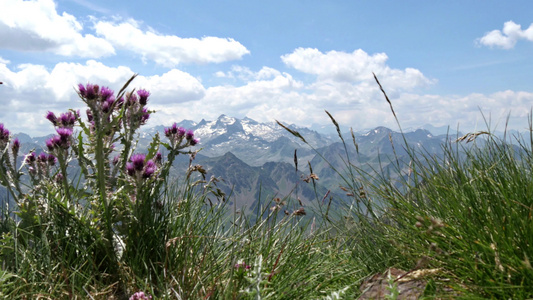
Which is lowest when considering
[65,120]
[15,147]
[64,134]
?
[15,147]

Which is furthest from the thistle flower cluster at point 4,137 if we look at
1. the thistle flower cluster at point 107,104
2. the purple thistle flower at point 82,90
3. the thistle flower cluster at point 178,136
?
the thistle flower cluster at point 178,136

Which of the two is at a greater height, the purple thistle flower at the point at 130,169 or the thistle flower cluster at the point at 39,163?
the purple thistle flower at the point at 130,169

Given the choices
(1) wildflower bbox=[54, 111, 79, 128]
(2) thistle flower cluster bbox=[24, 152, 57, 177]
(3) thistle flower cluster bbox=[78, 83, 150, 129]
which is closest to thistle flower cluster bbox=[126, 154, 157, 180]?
(3) thistle flower cluster bbox=[78, 83, 150, 129]

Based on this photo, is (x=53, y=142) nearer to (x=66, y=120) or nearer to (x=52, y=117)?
(x=66, y=120)

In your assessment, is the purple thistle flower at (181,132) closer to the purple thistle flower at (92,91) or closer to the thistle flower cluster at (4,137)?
the purple thistle flower at (92,91)

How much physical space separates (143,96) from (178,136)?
590 mm

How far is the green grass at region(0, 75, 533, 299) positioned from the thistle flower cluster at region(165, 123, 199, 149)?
101mm

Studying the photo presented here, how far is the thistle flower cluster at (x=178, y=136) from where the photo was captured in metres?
4.25

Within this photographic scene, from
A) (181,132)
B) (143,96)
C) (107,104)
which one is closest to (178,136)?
(181,132)

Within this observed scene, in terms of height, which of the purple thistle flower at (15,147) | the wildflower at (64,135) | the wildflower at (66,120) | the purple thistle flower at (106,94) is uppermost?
the purple thistle flower at (106,94)

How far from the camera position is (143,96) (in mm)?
4137

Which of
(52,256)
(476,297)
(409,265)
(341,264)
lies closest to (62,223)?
(52,256)

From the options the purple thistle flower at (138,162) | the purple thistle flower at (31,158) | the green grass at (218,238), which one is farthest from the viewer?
the purple thistle flower at (31,158)

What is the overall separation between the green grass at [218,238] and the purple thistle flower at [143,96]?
0.74ft
